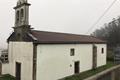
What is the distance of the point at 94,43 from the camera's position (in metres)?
23.9

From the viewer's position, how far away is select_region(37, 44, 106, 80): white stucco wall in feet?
48.9

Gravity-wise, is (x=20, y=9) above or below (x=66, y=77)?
above

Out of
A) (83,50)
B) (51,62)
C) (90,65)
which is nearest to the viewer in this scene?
(51,62)

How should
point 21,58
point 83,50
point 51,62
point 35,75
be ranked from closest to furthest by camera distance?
point 35,75
point 51,62
point 21,58
point 83,50

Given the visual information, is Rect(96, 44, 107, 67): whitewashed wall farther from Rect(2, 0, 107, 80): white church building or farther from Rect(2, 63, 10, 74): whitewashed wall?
Rect(2, 63, 10, 74): whitewashed wall

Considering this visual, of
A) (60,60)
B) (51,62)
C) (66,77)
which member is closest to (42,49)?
(51,62)

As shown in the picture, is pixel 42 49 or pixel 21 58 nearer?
pixel 42 49

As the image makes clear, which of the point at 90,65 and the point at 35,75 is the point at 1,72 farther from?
the point at 90,65

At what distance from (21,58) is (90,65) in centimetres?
1044

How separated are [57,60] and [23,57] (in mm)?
3593

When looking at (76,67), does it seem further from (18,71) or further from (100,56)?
(100,56)

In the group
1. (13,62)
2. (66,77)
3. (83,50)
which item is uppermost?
(83,50)

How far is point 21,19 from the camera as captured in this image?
1717 centimetres

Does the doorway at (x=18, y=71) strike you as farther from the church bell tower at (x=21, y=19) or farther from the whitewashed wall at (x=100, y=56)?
the whitewashed wall at (x=100, y=56)
